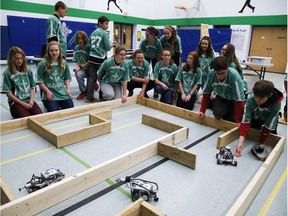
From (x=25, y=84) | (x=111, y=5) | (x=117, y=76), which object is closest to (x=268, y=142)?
(x=117, y=76)

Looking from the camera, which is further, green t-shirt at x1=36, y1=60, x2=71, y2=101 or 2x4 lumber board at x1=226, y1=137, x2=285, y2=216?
green t-shirt at x1=36, y1=60, x2=71, y2=101

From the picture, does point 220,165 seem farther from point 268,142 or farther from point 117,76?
point 117,76

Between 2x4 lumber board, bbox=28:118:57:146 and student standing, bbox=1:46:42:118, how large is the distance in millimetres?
306

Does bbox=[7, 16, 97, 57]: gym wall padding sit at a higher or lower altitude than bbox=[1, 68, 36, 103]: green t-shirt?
higher

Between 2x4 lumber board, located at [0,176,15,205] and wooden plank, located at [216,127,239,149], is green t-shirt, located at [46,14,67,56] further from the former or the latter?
wooden plank, located at [216,127,239,149]

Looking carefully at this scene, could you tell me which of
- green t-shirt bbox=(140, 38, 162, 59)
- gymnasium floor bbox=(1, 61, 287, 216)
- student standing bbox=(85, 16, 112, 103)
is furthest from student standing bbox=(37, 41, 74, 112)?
green t-shirt bbox=(140, 38, 162, 59)

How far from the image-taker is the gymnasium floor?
1.60 meters

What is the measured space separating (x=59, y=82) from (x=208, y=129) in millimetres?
2088

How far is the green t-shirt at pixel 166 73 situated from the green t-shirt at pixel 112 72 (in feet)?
1.83

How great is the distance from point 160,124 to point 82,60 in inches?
87.2

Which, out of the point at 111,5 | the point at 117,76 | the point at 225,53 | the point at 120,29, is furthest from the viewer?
the point at 120,29

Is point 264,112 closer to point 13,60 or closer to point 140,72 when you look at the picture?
point 140,72

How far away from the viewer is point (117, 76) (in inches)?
146

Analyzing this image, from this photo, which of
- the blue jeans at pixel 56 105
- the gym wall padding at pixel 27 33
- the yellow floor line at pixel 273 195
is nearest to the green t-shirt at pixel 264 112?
the yellow floor line at pixel 273 195
